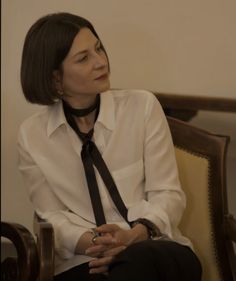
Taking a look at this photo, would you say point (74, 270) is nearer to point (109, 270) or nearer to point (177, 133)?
point (109, 270)

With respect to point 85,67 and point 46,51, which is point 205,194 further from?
point 46,51

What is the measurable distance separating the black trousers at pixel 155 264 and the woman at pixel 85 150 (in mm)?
180

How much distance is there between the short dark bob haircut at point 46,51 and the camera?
1.76 meters

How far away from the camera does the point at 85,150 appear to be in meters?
1.80

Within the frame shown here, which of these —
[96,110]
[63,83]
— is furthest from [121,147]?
[63,83]

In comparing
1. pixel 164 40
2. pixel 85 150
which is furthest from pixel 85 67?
pixel 164 40

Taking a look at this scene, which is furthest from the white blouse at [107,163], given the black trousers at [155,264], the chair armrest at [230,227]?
the black trousers at [155,264]

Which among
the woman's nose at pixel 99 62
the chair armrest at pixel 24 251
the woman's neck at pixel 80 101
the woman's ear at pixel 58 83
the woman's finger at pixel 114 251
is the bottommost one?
the chair armrest at pixel 24 251

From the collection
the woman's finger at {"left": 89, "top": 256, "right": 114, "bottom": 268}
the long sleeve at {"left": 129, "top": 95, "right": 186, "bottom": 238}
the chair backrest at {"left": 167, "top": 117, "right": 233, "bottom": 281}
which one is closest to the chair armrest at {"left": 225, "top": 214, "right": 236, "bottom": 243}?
the chair backrest at {"left": 167, "top": 117, "right": 233, "bottom": 281}

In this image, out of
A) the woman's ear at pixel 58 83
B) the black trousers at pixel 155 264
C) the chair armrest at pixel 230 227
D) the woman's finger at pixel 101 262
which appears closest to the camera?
the black trousers at pixel 155 264

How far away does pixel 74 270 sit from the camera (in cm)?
174

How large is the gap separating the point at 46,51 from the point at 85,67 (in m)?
0.12

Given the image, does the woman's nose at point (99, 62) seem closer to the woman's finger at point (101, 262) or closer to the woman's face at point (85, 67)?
the woman's face at point (85, 67)

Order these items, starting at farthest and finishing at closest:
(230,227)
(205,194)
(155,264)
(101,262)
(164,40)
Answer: (164,40), (205,194), (230,227), (101,262), (155,264)
